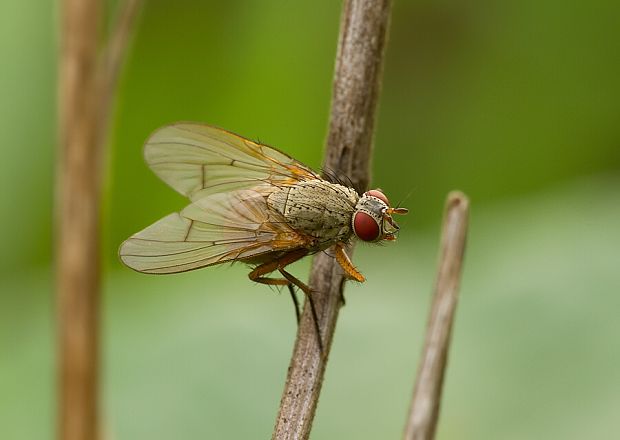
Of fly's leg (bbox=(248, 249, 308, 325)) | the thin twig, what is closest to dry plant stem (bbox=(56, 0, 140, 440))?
the thin twig

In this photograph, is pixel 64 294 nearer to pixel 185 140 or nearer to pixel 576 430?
pixel 185 140

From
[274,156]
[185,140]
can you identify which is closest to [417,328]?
[274,156]

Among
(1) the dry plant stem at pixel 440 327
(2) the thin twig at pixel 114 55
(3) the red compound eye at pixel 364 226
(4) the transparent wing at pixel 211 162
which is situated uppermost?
(2) the thin twig at pixel 114 55

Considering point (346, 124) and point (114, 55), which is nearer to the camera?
point (346, 124)

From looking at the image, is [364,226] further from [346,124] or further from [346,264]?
[346,124]

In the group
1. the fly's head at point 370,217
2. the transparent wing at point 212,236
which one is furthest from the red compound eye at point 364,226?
the transparent wing at point 212,236

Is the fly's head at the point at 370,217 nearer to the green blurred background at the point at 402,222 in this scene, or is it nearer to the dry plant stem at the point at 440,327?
the dry plant stem at the point at 440,327

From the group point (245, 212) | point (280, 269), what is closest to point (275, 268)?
point (280, 269)
